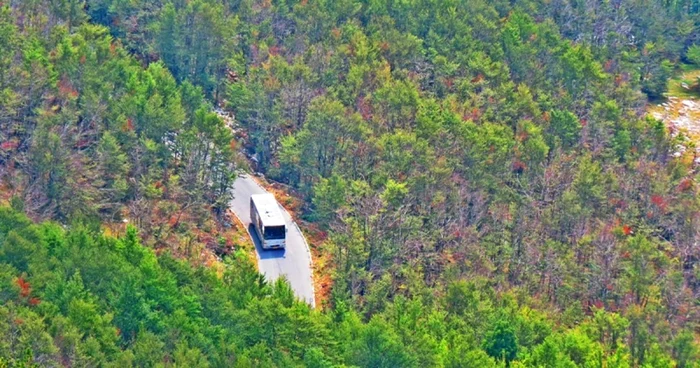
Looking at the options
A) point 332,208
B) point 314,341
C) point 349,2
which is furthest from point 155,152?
point 349,2

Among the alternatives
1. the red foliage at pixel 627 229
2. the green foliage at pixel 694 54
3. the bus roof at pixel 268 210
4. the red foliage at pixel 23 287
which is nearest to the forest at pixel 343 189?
Answer: the red foliage at pixel 23 287

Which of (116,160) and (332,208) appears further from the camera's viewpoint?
(332,208)

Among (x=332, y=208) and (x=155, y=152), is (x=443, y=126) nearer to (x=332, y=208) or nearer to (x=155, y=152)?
(x=332, y=208)

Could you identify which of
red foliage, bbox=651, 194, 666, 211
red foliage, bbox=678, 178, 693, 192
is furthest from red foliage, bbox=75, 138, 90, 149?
red foliage, bbox=678, 178, 693, 192

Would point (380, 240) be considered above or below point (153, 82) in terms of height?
below

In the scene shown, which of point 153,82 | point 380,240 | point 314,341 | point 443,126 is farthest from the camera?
point 443,126

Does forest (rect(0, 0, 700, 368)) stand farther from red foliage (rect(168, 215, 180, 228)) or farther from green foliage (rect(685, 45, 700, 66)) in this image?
green foliage (rect(685, 45, 700, 66))

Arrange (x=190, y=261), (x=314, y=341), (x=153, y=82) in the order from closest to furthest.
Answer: (x=314, y=341), (x=190, y=261), (x=153, y=82)
